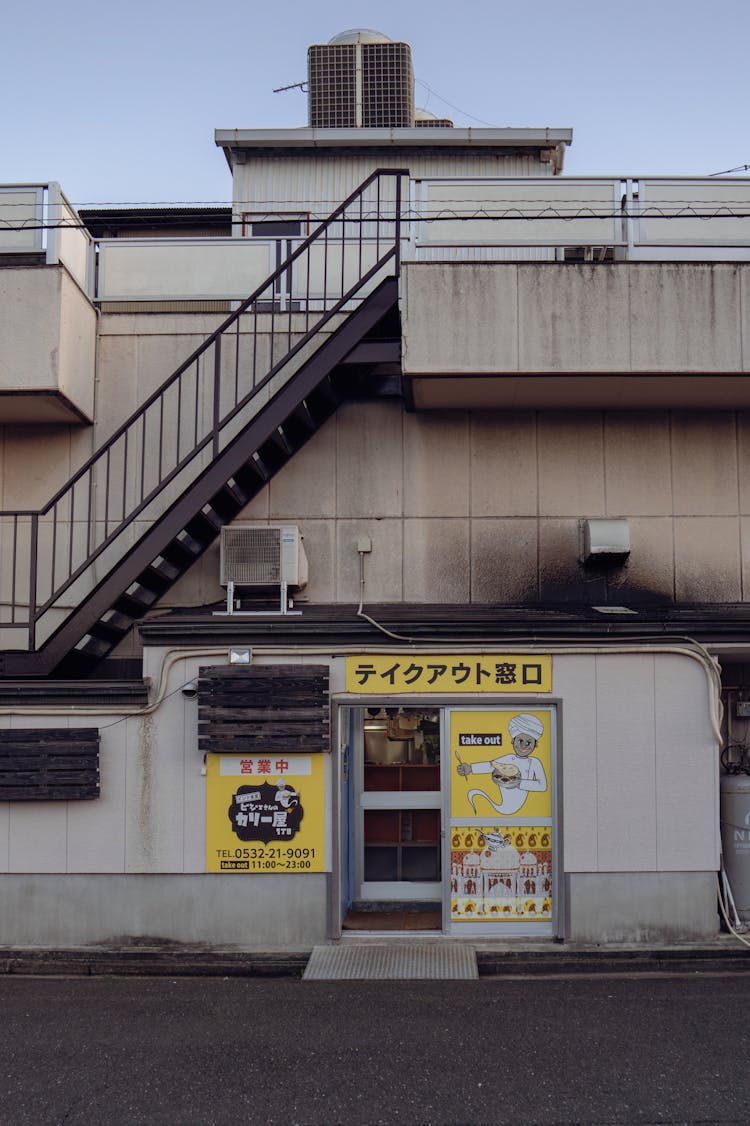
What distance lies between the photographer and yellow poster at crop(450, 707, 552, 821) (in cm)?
867

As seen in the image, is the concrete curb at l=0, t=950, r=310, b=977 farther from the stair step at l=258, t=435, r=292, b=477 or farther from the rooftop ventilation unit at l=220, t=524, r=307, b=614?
the stair step at l=258, t=435, r=292, b=477

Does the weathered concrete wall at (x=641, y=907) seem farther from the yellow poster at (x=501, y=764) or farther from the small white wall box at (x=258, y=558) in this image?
the small white wall box at (x=258, y=558)

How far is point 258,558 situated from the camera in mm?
9328

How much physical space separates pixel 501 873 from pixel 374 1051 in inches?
107

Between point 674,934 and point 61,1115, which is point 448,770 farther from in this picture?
point 61,1115

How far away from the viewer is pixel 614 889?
8430 mm

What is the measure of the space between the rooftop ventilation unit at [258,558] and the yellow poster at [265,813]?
169 cm

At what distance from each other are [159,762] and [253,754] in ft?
2.92

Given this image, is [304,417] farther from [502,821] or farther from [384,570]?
[502,821]

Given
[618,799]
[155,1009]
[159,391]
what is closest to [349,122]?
[159,391]

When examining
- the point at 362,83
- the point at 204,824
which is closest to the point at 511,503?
the point at 204,824

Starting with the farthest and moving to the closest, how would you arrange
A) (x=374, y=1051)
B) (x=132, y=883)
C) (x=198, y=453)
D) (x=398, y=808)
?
(x=398, y=808) < (x=198, y=453) < (x=132, y=883) < (x=374, y=1051)

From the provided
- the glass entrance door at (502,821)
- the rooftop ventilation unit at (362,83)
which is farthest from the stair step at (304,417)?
the rooftop ventilation unit at (362,83)

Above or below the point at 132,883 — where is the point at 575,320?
above
